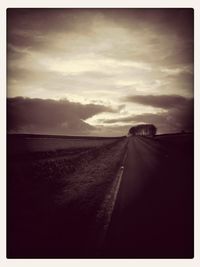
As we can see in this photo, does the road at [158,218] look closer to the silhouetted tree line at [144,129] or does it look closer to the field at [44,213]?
the field at [44,213]

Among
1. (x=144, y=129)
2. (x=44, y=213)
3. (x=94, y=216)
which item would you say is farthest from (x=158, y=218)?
(x=144, y=129)

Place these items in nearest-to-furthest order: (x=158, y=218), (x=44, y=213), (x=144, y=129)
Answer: (x=158, y=218)
(x=44, y=213)
(x=144, y=129)

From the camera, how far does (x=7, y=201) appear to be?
618 cm

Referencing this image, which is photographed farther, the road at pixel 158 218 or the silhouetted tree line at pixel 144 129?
the silhouetted tree line at pixel 144 129

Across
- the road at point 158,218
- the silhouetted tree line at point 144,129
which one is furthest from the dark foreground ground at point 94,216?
the silhouetted tree line at point 144,129

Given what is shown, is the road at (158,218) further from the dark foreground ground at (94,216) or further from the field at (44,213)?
the field at (44,213)

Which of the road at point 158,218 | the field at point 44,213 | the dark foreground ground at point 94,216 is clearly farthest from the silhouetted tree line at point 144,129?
the field at point 44,213

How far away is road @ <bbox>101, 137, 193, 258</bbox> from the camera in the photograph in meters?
5.18

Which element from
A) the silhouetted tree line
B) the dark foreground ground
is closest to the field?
the dark foreground ground

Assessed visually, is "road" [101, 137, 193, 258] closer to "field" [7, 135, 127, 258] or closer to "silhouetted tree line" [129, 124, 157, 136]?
"field" [7, 135, 127, 258]

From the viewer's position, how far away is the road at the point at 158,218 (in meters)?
5.18

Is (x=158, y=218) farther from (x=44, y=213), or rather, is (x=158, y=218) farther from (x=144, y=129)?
(x=144, y=129)

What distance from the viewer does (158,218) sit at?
18.2ft

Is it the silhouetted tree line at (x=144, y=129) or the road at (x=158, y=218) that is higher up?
the silhouetted tree line at (x=144, y=129)
